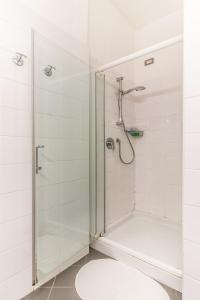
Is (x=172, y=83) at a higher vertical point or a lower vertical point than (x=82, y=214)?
higher

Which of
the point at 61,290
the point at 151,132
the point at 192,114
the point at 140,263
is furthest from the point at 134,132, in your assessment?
the point at 61,290

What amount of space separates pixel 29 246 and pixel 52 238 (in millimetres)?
181

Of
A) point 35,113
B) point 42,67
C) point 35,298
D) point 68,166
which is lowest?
point 35,298

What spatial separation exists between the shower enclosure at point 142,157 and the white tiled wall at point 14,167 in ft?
2.38

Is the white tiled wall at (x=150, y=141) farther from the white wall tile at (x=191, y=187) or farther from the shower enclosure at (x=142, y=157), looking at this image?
the white wall tile at (x=191, y=187)

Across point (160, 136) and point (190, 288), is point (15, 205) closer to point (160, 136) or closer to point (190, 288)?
point (190, 288)

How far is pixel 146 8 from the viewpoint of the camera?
203 cm

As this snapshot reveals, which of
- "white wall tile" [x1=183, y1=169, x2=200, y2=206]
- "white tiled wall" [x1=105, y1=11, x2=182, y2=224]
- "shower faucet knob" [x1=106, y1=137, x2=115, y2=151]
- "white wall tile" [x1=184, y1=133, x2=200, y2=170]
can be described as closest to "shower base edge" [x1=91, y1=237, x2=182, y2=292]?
"white tiled wall" [x1=105, y1=11, x2=182, y2=224]

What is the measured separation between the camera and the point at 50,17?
136cm

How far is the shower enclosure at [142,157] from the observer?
1.79 m

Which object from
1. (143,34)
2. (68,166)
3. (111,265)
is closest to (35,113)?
(68,166)

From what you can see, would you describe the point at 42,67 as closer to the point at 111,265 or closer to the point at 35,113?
the point at 35,113

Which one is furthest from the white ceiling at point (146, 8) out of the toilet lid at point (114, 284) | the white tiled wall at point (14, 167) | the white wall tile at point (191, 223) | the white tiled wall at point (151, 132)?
the toilet lid at point (114, 284)

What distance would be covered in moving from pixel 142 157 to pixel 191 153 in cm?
136
